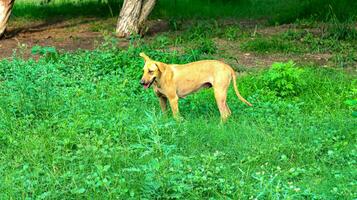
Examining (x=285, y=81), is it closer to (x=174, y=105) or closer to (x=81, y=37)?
(x=174, y=105)

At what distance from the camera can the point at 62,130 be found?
6527 millimetres

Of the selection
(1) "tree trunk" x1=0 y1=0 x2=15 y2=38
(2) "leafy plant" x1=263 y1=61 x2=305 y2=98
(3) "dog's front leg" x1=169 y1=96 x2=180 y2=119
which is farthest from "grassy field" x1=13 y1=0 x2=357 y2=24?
(3) "dog's front leg" x1=169 y1=96 x2=180 y2=119

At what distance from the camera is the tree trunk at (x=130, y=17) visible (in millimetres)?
12055

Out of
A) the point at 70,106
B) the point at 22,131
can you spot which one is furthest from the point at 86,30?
the point at 22,131

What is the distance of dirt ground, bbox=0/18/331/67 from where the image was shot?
1061 cm

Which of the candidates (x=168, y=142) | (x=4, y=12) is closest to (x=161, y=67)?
(x=168, y=142)

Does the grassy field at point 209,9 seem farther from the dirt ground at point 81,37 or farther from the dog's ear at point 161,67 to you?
the dog's ear at point 161,67

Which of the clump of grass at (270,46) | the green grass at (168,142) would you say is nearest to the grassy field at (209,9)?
the clump of grass at (270,46)

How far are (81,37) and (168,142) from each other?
641 cm

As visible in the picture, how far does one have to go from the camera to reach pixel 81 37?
1238 cm

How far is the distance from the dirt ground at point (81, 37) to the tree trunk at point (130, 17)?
277 mm

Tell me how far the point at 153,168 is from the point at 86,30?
841cm

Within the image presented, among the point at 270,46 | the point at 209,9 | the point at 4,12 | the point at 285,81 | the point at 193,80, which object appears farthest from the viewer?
the point at 209,9

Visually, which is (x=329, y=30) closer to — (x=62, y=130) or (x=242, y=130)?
(x=242, y=130)
